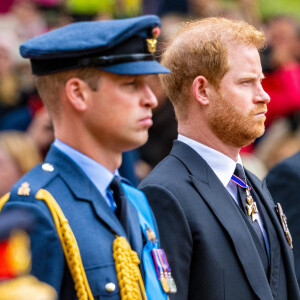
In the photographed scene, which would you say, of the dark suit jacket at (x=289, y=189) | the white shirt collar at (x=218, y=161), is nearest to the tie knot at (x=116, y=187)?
the white shirt collar at (x=218, y=161)

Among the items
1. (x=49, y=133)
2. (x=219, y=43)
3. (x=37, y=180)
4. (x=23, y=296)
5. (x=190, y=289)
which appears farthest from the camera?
(x=49, y=133)

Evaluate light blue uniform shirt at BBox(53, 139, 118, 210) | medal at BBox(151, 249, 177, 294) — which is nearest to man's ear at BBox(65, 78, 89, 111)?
light blue uniform shirt at BBox(53, 139, 118, 210)

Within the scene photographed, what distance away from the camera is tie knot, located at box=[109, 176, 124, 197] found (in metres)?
2.73

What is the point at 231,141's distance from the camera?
3271 millimetres

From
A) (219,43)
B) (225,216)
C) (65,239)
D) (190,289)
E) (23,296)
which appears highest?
(219,43)

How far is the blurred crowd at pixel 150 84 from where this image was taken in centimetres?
484

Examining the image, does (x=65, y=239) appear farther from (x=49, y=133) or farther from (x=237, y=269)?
(x=49, y=133)

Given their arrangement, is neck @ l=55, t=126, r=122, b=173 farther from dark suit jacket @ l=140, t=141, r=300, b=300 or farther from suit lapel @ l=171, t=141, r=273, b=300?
suit lapel @ l=171, t=141, r=273, b=300

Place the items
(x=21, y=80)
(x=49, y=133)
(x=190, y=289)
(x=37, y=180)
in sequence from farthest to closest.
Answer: (x=21, y=80) → (x=49, y=133) → (x=190, y=289) → (x=37, y=180)

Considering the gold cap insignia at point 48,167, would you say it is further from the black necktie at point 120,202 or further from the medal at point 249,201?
the medal at point 249,201

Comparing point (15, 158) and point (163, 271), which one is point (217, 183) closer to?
point (163, 271)

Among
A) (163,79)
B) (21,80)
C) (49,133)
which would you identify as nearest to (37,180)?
(163,79)

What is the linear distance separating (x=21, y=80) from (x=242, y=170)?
153 inches

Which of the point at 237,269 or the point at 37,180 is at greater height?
the point at 37,180
